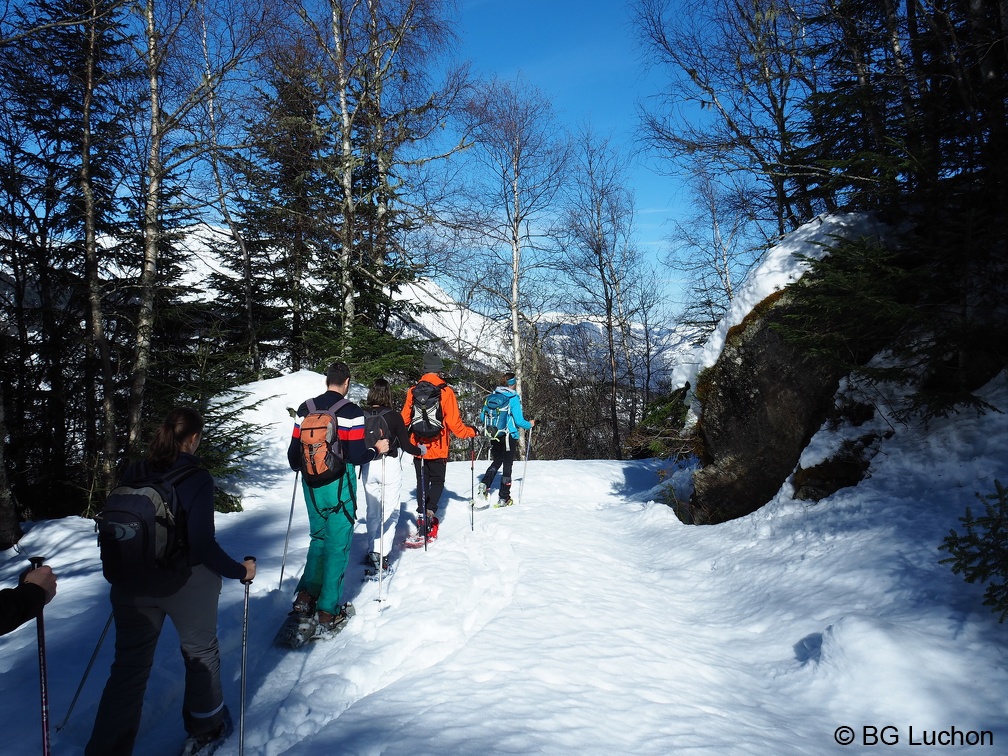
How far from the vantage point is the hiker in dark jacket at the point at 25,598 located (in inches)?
82.3

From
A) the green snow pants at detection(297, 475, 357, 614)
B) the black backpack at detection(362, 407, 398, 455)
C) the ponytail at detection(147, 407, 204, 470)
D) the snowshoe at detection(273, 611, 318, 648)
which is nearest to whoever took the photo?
the ponytail at detection(147, 407, 204, 470)

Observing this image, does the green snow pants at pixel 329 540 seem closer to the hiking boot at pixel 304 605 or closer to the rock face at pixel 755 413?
the hiking boot at pixel 304 605

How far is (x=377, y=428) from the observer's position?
5.53 meters

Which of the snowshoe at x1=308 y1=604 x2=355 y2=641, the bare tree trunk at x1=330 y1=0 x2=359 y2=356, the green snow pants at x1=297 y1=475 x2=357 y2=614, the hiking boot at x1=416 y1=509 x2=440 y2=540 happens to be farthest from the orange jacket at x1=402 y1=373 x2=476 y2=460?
the bare tree trunk at x1=330 y1=0 x2=359 y2=356

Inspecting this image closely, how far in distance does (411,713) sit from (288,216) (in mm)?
12412

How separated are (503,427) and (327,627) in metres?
4.76

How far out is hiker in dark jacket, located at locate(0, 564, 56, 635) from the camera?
6.86 feet

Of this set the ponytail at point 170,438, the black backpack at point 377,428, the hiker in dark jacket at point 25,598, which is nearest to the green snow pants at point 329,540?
the black backpack at point 377,428

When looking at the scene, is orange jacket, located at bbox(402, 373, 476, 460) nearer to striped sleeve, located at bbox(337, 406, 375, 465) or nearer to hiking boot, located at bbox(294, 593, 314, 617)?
striped sleeve, located at bbox(337, 406, 375, 465)

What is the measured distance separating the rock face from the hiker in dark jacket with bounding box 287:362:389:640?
4791 mm

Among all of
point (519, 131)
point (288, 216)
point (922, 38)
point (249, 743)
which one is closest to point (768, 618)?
point (249, 743)

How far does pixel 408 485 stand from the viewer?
9.95 meters

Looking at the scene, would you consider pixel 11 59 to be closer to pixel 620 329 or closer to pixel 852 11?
pixel 852 11

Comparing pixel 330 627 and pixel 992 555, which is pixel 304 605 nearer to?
pixel 330 627
